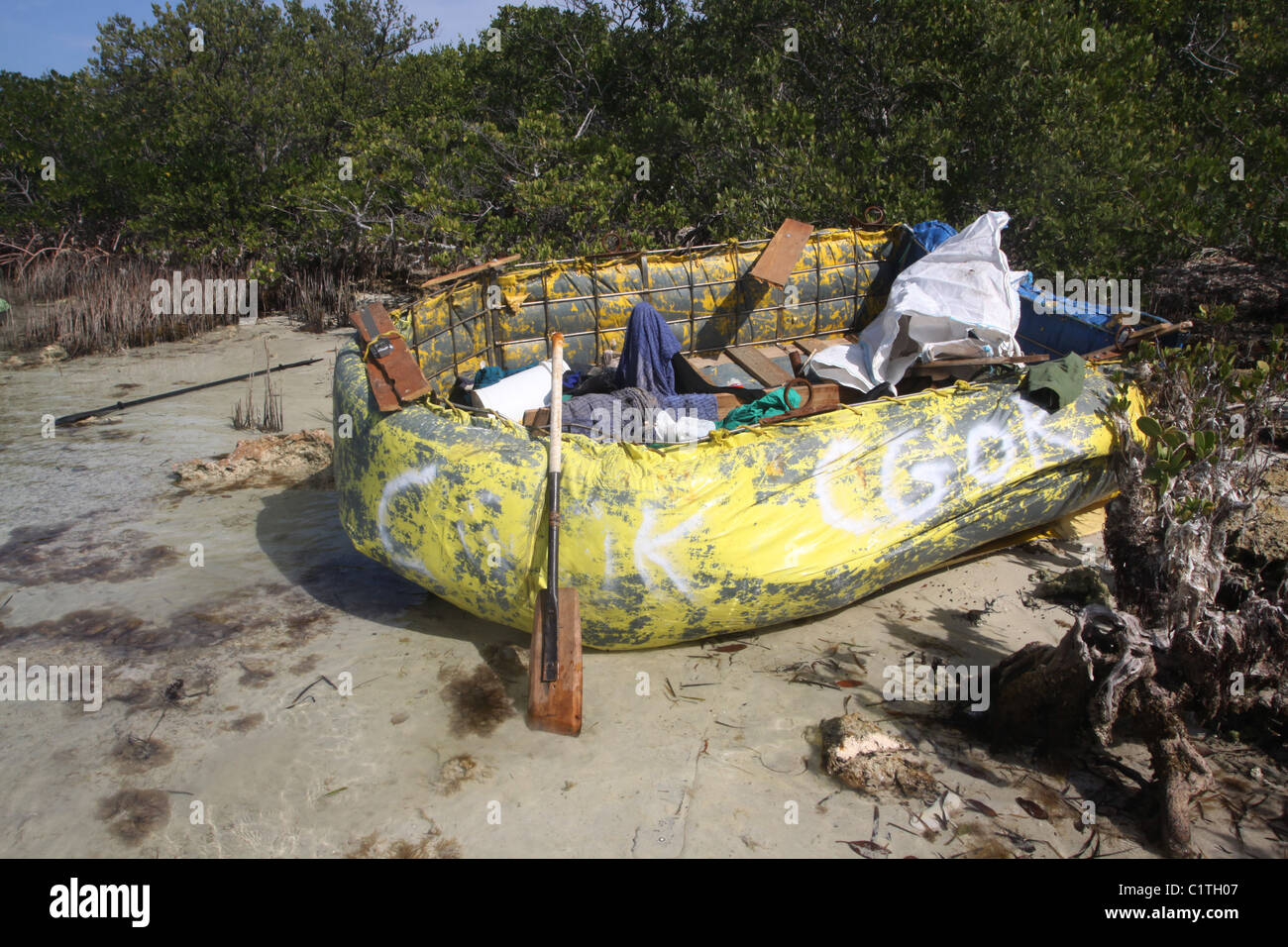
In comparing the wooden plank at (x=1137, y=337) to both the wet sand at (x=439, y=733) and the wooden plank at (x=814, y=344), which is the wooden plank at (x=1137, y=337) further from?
the wooden plank at (x=814, y=344)

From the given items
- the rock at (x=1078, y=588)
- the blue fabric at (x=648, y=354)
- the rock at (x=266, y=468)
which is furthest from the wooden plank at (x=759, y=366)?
the rock at (x=266, y=468)

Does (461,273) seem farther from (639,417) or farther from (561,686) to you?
(561,686)

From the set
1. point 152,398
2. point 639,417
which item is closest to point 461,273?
point 639,417

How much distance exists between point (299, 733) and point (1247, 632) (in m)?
3.70

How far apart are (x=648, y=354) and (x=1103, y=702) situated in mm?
3012

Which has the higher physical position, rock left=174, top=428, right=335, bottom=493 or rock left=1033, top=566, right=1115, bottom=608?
rock left=174, top=428, right=335, bottom=493

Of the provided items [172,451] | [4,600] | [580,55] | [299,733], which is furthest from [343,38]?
[299,733]

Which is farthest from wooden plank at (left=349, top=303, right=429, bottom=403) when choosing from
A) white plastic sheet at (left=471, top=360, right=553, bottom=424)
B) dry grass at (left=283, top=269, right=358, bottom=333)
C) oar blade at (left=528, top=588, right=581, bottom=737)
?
dry grass at (left=283, top=269, right=358, bottom=333)

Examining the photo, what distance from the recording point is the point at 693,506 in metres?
3.59

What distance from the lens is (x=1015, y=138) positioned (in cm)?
733

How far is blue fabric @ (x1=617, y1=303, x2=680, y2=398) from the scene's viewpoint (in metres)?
5.12

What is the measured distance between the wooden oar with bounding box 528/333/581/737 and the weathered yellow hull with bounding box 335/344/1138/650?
0.29 ft

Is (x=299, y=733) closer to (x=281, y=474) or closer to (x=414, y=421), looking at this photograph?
(x=414, y=421)

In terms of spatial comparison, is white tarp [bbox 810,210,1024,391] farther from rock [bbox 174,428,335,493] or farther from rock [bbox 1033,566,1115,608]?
rock [bbox 174,428,335,493]
